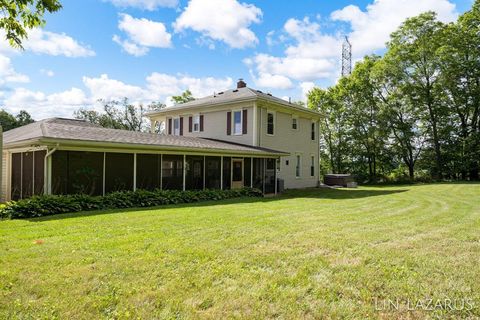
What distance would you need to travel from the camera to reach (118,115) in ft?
144

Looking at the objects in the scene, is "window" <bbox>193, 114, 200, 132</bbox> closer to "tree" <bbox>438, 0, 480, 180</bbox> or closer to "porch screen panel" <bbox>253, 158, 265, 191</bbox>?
"porch screen panel" <bbox>253, 158, 265, 191</bbox>

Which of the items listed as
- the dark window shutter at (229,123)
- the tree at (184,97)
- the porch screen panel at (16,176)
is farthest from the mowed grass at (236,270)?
the tree at (184,97)

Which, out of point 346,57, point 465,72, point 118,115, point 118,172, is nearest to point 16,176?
point 118,172

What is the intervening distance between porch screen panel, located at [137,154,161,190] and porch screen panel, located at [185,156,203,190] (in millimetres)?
1578

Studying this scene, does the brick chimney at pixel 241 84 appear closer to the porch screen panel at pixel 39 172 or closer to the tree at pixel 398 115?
the tree at pixel 398 115

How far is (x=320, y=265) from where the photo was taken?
4.37m

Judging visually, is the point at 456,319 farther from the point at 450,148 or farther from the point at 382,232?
the point at 450,148

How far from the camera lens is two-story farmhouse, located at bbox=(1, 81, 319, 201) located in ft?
36.6

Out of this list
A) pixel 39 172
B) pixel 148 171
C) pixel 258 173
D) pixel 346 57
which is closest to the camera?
pixel 39 172

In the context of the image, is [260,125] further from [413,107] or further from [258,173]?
[413,107]

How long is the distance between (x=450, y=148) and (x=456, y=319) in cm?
3015

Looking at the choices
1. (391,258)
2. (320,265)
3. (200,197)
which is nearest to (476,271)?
(391,258)

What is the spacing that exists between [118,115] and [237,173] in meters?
31.9

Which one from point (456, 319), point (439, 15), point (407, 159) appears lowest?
point (456, 319)
